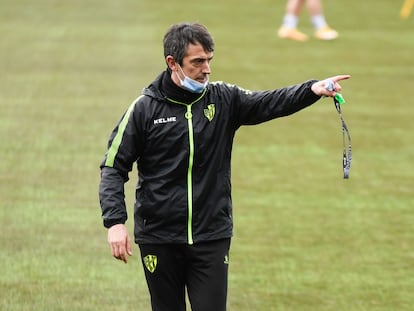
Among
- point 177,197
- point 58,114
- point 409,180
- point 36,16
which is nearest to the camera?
point 177,197

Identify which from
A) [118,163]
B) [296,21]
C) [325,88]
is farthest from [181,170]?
[296,21]

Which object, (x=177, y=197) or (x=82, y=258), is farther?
(x=82, y=258)

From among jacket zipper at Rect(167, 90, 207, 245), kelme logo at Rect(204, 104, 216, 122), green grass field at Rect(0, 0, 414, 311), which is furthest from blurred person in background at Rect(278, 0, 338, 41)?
jacket zipper at Rect(167, 90, 207, 245)

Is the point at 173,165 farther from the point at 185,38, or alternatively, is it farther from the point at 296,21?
the point at 296,21

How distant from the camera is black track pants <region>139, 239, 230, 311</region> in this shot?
6895 millimetres

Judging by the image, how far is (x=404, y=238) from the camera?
11594 mm

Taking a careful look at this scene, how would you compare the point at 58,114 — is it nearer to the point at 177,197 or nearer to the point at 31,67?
the point at 31,67

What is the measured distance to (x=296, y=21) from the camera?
22969 millimetres

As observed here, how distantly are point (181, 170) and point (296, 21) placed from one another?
53.9ft

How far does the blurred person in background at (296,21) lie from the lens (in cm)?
2245

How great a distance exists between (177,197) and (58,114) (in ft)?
32.9

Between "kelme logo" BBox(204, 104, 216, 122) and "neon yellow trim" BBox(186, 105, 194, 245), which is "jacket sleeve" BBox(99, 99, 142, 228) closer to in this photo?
"neon yellow trim" BBox(186, 105, 194, 245)

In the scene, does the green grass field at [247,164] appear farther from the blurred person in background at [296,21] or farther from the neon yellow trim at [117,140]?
the neon yellow trim at [117,140]


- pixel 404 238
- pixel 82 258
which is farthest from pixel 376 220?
pixel 82 258
